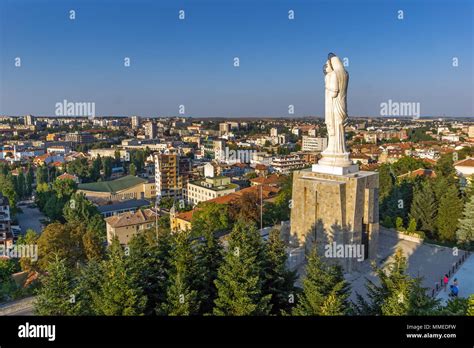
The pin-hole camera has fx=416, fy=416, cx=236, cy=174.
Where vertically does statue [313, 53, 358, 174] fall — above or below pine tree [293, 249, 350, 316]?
above

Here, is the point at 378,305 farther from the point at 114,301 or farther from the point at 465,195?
the point at 465,195

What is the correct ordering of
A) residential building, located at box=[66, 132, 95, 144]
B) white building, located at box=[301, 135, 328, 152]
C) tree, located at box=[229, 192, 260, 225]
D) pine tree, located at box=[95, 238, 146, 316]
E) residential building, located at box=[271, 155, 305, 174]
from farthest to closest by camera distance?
residential building, located at box=[66, 132, 95, 144] < white building, located at box=[301, 135, 328, 152] < residential building, located at box=[271, 155, 305, 174] < tree, located at box=[229, 192, 260, 225] < pine tree, located at box=[95, 238, 146, 316]

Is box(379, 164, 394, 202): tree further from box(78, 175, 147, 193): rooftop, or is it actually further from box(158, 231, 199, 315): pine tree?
box(78, 175, 147, 193): rooftop

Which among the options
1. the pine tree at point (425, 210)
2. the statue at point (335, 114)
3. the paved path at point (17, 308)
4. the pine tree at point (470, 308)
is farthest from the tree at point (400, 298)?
the pine tree at point (425, 210)

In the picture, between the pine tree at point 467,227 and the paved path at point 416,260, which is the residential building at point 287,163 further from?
the paved path at point 416,260

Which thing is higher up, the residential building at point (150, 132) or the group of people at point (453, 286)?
the residential building at point (150, 132)

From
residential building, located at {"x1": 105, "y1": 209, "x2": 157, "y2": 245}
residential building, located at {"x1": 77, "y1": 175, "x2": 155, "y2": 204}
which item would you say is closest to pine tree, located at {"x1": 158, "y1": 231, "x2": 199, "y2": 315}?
residential building, located at {"x1": 105, "y1": 209, "x2": 157, "y2": 245}
